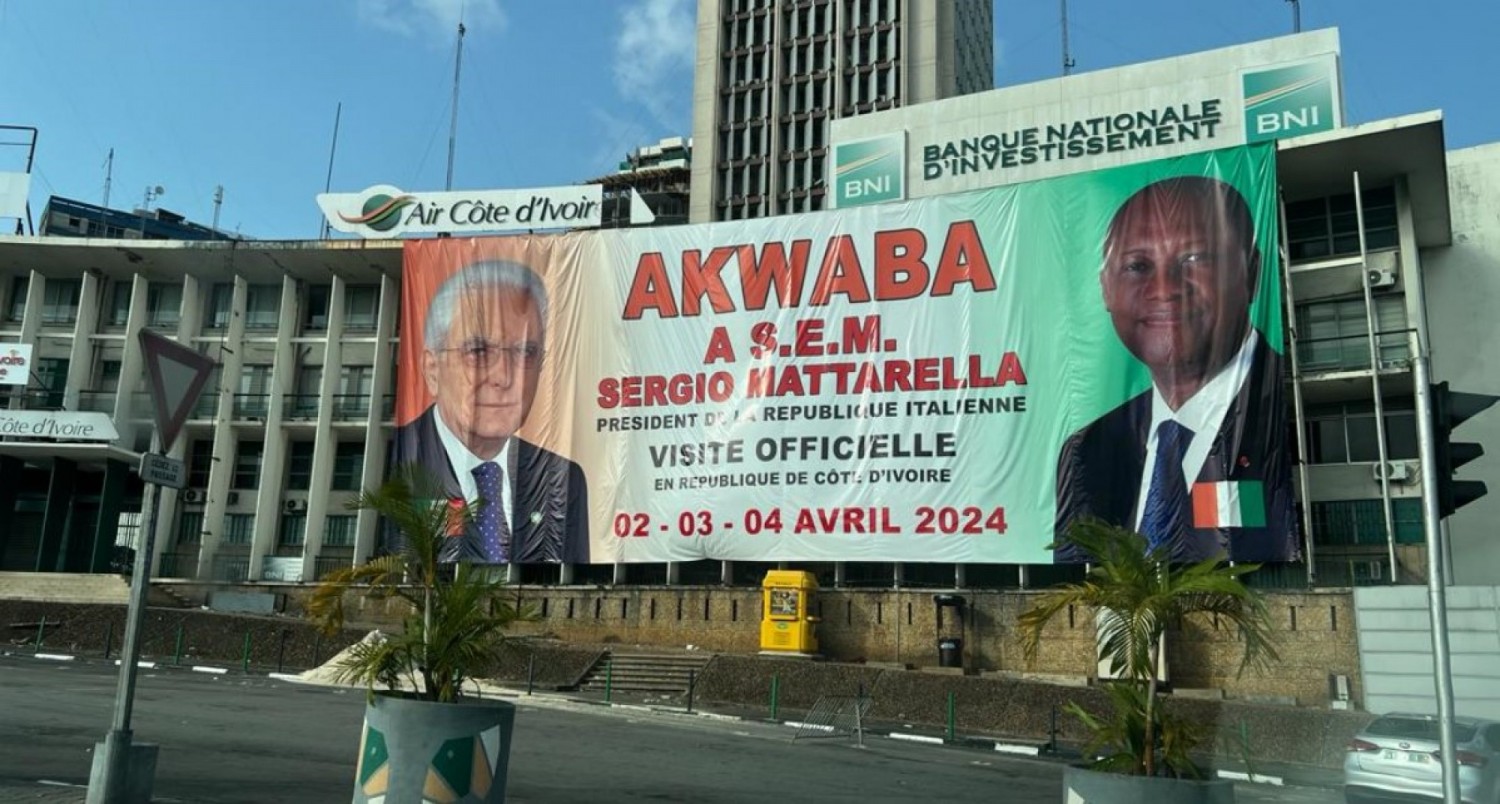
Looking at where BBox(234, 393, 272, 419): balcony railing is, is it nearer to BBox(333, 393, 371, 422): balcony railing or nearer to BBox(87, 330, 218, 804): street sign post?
BBox(333, 393, 371, 422): balcony railing

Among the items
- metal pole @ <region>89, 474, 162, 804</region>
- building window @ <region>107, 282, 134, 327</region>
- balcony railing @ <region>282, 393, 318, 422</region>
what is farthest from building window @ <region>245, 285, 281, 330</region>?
metal pole @ <region>89, 474, 162, 804</region>

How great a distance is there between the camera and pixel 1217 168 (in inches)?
1271

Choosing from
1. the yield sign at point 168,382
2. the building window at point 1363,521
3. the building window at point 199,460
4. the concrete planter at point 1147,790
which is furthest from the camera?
the building window at point 199,460

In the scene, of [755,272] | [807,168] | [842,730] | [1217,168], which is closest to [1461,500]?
[842,730]

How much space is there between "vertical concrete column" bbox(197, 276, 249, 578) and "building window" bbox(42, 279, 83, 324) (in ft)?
19.2

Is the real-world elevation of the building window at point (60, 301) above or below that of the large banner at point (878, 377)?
above

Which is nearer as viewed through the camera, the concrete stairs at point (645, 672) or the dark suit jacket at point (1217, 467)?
the concrete stairs at point (645, 672)

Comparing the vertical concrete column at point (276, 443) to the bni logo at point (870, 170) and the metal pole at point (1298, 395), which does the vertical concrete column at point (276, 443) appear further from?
the metal pole at point (1298, 395)

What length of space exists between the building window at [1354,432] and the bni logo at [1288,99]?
373 inches

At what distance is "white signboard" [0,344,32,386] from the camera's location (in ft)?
146

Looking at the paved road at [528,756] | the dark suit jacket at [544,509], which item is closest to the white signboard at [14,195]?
the dark suit jacket at [544,509]

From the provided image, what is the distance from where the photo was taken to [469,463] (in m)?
39.3

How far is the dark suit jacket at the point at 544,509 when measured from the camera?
1476 inches

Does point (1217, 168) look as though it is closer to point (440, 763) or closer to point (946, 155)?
point (946, 155)
